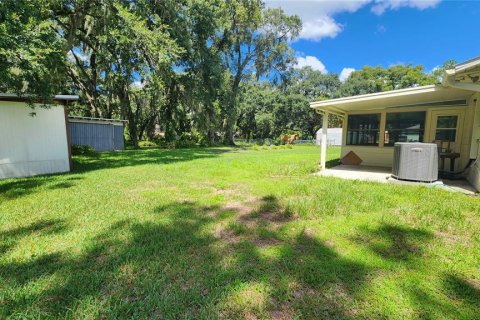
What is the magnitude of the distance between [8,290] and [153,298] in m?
1.25

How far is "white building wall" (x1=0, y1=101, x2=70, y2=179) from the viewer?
670 centimetres

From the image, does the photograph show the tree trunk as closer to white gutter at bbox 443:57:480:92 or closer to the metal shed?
the metal shed

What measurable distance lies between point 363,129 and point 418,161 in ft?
13.4

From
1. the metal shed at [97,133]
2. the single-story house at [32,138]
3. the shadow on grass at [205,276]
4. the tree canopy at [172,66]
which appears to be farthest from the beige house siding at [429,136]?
the metal shed at [97,133]

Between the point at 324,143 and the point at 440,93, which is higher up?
the point at 440,93

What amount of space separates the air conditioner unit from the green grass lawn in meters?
0.85

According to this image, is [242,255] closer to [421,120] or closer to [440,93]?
[440,93]

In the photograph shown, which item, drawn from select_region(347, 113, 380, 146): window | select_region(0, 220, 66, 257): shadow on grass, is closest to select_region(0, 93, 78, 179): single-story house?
select_region(0, 220, 66, 257): shadow on grass

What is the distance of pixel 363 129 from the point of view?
9500 millimetres

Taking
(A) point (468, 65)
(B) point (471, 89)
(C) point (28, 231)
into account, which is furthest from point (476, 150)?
(C) point (28, 231)

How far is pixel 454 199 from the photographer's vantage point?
4.41 metres

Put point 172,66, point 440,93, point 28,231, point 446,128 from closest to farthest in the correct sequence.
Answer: point 28,231 < point 440,93 < point 446,128 < point 172,66

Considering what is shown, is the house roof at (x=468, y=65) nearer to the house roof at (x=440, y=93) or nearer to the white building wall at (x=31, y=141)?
the house roof at (x=440, y=93)

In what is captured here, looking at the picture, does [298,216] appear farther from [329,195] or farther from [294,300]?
[294,300]
